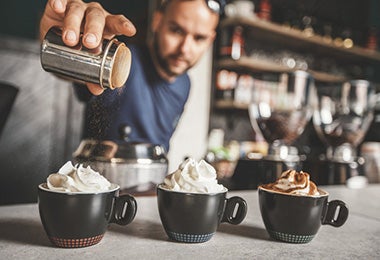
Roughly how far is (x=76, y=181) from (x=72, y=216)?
0.06 meters

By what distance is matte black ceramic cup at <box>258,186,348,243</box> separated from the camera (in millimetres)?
739

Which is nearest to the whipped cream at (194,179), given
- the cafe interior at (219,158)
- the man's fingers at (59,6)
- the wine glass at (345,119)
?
the cafe interior at (219,158)

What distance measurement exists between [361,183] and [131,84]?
3.68 ft

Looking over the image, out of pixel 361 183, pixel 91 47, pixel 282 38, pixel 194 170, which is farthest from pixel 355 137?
pixel 282 38

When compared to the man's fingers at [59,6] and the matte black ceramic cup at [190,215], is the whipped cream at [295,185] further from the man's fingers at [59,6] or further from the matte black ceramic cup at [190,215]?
the man's fingers at [59,6]

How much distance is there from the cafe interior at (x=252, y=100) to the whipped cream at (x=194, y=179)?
1.01 feet

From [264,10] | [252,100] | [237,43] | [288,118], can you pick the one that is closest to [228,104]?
[252,100]

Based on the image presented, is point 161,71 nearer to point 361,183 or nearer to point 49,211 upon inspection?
point 361,183

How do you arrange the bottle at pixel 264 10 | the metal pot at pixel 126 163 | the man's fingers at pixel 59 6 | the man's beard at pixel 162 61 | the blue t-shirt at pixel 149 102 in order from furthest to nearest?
the bottle at pixel 264 10 → the man's beard at pixel 162 61 → the blue t-shirt at pixel 149 102 → the metal pot at pixel 126 163 → the man's fingers at pixel 59 6

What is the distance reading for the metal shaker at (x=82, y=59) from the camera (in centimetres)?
72

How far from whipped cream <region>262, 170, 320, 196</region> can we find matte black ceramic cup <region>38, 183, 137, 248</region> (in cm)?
33

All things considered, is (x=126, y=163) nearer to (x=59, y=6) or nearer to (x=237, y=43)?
(x=59, y=6)

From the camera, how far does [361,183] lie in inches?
63.6

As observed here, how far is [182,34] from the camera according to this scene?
2.03m
